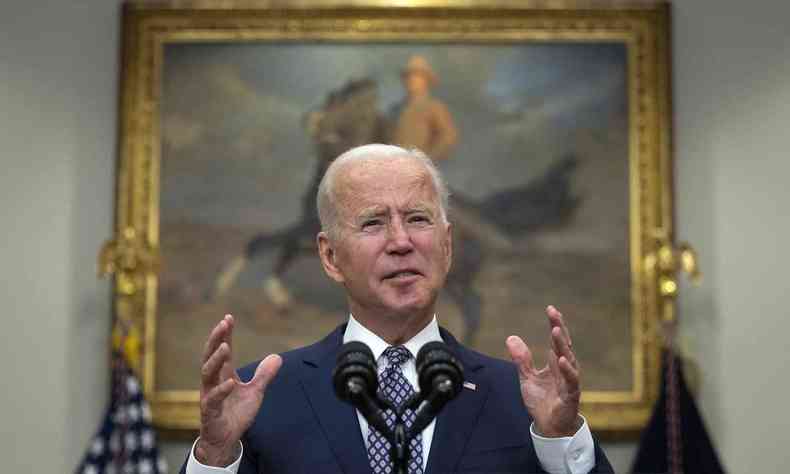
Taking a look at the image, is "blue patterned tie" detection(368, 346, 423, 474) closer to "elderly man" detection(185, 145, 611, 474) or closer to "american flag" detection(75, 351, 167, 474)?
"elderly man" detection(185, 145, 611, 474)

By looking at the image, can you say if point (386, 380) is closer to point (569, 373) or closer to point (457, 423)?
point (457, 423)

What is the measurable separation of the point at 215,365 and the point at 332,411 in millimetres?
469

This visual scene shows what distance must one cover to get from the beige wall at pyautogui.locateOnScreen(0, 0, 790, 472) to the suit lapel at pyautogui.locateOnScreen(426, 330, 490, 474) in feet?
12.6

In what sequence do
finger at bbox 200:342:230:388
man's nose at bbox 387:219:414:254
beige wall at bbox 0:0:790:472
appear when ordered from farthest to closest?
1. beige wall at bbox 0:0:790:472
2. man's nose at bbox 387:219:414:254
3. finger at bbox 200:342:230:388

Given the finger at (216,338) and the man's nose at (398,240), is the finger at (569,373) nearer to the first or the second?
the man's nose at (398,240)

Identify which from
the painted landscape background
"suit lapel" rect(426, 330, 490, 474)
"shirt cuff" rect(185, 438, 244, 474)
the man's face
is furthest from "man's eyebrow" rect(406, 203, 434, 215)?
the painted landscape background

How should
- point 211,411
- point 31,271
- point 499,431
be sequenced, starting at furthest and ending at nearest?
point 31,271 → point 499,431 → point 211,411

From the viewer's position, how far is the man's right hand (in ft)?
9.09

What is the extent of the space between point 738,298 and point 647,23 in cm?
177

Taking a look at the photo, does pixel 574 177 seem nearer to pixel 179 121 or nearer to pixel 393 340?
pixel 179 121

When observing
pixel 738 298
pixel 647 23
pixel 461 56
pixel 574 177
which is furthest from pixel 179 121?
pixel 738 298

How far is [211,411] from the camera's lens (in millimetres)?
2805

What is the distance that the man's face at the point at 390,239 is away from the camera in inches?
124

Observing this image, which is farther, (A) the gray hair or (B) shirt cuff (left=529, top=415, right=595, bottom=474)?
(A) the gray hair
